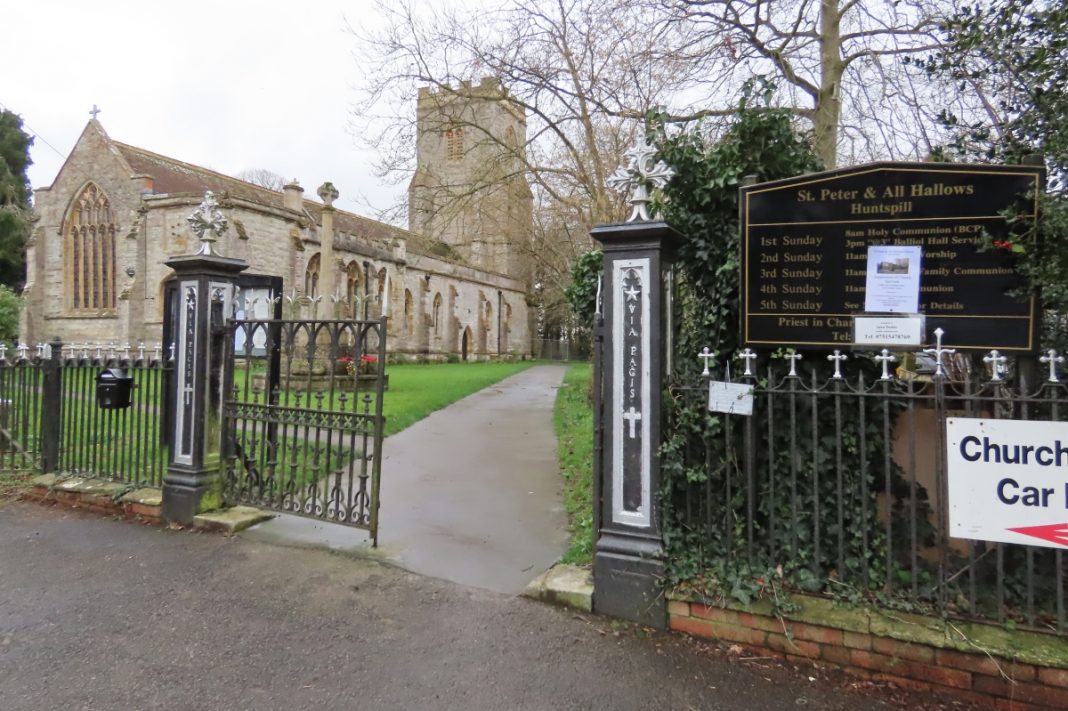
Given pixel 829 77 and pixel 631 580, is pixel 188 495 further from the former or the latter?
pixel 829 77

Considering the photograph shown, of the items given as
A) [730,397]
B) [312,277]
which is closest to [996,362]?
[730,397]

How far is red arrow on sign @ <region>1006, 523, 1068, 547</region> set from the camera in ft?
9.08

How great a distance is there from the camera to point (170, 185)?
89.2 ft

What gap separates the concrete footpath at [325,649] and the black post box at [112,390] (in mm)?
1575

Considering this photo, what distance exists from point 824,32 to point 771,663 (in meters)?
8.23

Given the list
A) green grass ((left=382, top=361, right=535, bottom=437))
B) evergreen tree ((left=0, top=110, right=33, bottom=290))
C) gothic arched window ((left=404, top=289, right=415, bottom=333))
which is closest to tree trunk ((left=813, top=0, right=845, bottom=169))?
green grass ((left=382, top=361, right=535, bottom=437))

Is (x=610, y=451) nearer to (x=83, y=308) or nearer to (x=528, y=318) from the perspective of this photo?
(x=83, y=308)

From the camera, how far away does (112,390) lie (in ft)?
18.1

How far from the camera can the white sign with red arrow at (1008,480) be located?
9.16 feet

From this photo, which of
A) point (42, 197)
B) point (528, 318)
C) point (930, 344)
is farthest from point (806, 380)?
point (528, 318)

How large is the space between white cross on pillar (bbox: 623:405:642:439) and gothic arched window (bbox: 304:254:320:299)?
88.8 feet

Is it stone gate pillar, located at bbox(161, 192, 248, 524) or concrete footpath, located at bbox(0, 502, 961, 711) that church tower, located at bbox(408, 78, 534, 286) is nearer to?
stone gate pillar, located at bbox(161, 192, 248, 524)

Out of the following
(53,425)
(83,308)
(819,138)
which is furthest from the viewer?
(83,308)

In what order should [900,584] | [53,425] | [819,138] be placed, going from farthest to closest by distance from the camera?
[819,138] < [53,425] < [900,584]
